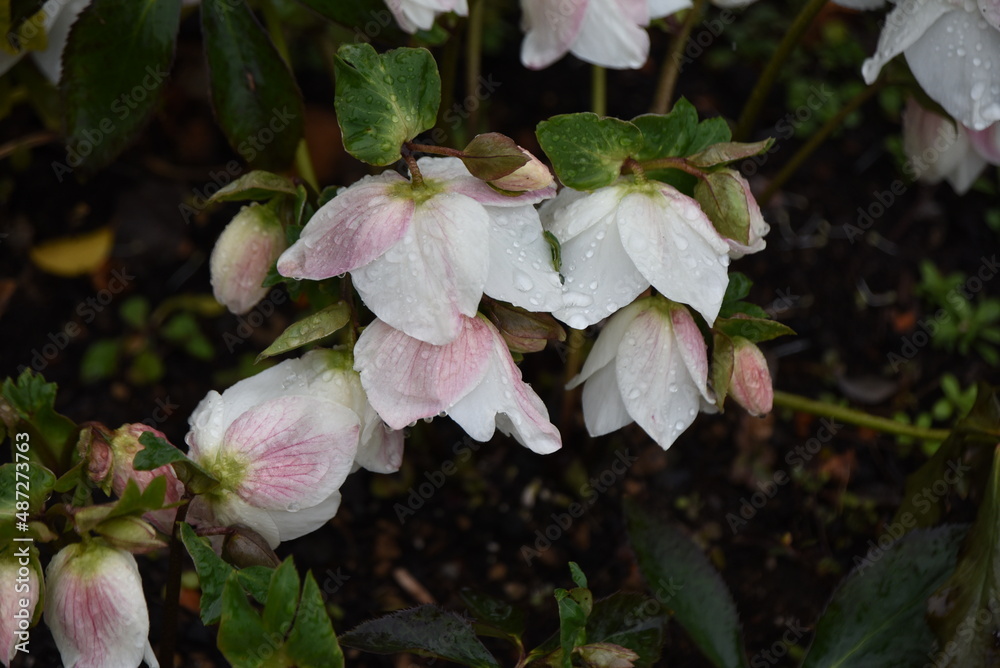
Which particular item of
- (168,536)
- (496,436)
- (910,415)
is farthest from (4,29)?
(910,415)

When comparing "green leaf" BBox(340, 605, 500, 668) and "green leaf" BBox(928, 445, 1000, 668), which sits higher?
"green leaf" BBox(340, 605, 500, 668)

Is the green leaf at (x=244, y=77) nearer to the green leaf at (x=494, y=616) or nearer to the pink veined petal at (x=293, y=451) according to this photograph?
the pink veined petal at (x=293, y=451)

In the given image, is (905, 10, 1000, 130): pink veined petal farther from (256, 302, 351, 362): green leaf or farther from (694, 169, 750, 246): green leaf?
(256, 302, 351, 362): green leaf

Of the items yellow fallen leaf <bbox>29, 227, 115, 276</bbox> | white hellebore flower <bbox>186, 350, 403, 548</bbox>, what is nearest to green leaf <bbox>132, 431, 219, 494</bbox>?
white hellebore flower <bbox>186, 350, 403, 548</bbox>

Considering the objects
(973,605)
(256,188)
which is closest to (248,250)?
(256,188)

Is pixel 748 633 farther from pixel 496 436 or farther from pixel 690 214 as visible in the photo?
pixel 690 214

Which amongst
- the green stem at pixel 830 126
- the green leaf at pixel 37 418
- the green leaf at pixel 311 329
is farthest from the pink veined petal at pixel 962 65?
the green leaf at pixel 37 418
